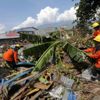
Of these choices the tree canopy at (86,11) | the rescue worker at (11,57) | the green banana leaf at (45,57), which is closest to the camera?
the green banana leaf at (45,57)

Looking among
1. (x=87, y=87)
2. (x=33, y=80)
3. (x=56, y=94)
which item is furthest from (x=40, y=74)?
(x=87, y=87)

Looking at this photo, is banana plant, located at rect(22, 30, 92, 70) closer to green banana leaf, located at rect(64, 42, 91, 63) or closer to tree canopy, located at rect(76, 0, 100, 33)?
green banana leaf, located at rect(64, 42, 91, 63)

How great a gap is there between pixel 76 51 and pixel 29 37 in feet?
7.59

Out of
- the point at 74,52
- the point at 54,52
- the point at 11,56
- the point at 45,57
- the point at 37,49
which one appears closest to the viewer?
the point at 74,52

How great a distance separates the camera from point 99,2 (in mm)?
33000

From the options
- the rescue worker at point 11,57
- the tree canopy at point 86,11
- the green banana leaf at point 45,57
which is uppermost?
the tree canopy at point 86,11

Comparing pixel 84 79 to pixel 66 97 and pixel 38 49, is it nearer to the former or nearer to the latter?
pixel 66 97

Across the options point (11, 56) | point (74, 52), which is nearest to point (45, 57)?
point (74, 52)

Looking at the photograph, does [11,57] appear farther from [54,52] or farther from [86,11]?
[86,11]

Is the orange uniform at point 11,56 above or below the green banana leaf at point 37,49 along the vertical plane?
below

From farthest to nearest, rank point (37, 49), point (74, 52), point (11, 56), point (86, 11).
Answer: point (86, 11) → point (11, 56) → point (37, 49) → point (74, 52)

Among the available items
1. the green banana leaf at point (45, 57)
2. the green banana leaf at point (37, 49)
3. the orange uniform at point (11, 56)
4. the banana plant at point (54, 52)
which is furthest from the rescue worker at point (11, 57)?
the green banana leaf at point (45, 57)

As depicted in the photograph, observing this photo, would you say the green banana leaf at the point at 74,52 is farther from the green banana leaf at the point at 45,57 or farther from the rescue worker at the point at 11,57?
the rescue worker at the point at 11,57

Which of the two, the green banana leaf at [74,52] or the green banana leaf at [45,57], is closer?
the green banana leaf at [74,52]
